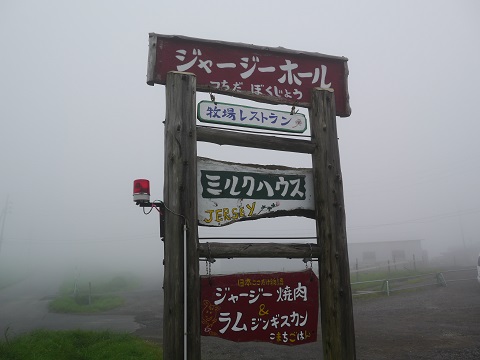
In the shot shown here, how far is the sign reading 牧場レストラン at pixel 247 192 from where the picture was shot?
4297 mm

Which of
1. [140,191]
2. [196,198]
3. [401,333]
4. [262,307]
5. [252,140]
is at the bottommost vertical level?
[401,333]

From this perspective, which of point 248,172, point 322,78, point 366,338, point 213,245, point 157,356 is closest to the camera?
point 213,245

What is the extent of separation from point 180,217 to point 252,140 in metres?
1.36

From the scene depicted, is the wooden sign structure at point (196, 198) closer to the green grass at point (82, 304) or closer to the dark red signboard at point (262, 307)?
the dark red signboard at point (262, 307)

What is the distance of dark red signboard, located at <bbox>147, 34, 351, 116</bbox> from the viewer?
4.68m

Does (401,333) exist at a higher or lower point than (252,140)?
lower

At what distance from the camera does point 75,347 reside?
28.7ft

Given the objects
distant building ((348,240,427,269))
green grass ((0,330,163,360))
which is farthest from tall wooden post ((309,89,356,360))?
distant building ((348,240,427,269))

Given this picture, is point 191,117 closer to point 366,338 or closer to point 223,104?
point 223,104

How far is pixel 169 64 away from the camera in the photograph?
4.64 metres

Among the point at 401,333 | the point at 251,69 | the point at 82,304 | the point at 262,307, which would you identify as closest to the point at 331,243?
the point at 262,307

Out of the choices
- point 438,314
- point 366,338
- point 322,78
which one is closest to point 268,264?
point 438,314

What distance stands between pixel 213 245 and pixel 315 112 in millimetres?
2319

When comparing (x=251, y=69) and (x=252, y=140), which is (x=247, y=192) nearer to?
(x=252, y=140)
